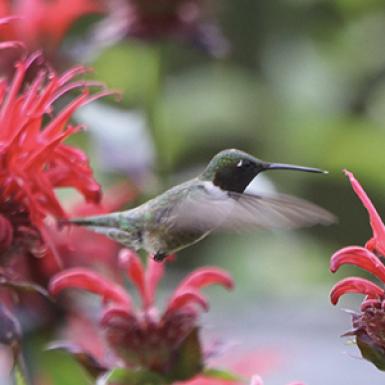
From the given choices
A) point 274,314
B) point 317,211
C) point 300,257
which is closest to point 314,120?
point 300,257

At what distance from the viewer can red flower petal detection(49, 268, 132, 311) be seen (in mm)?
1090

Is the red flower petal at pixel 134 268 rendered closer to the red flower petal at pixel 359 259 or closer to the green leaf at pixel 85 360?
the green leaf at pixel 85 360

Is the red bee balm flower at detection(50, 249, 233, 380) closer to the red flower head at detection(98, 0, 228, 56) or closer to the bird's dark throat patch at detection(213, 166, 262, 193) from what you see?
the bird's dark throat patch at detection(213, 166, 262, 193)

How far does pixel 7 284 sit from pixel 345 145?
154cm

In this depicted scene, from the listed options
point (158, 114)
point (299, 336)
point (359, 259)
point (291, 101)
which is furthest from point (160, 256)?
point (291, 101)

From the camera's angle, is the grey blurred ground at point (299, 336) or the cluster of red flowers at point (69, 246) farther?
the grey blurred ground at point (299, 336)

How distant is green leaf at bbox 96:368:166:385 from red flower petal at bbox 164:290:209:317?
69 millimetres

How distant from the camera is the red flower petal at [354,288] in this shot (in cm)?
91

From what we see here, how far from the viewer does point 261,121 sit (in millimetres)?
2645

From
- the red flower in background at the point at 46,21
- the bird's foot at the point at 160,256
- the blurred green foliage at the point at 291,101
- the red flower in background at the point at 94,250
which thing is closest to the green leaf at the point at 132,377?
the bird's foot at the point at 160,256

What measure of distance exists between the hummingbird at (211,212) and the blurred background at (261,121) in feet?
2.06

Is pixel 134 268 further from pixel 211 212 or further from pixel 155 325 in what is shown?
pixel 211 212

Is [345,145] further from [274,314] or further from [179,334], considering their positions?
[179,334]

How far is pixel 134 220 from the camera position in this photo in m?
1.12
